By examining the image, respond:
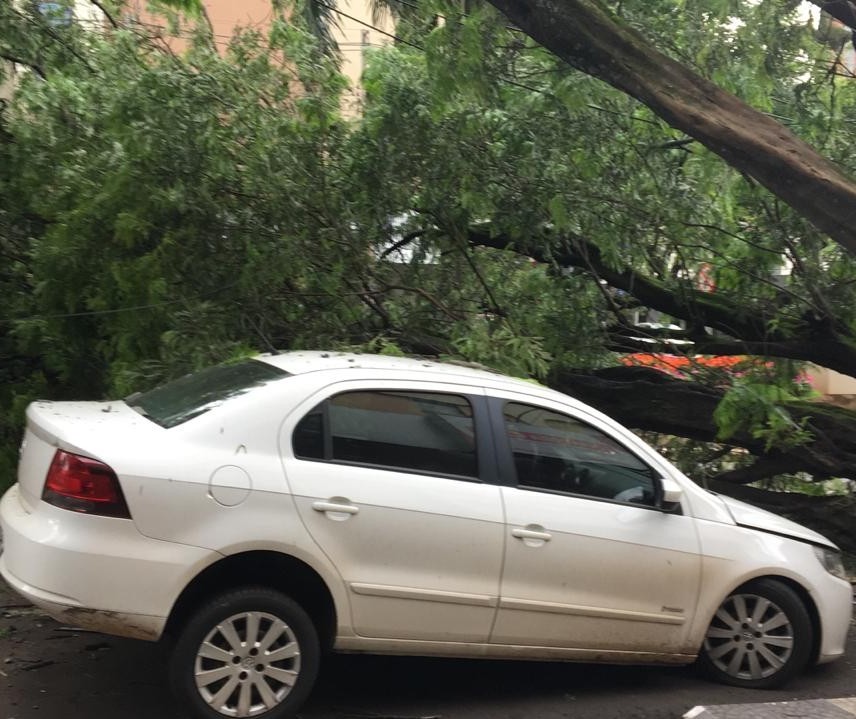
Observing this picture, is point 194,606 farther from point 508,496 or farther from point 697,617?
point 697,617

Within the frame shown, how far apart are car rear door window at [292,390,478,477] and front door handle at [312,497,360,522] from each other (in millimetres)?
212

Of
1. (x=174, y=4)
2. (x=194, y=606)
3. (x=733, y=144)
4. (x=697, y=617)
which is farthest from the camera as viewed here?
(x=174, y=4)

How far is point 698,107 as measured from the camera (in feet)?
18.6

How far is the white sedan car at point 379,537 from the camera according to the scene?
3781 millimetres

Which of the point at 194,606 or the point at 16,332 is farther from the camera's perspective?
the point at 16,332

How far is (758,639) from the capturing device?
16.0 ft

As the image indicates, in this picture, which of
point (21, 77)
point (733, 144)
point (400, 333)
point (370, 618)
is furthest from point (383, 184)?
point (370, 618)

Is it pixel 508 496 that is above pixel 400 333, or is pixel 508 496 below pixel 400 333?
below

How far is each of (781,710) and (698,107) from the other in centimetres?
358

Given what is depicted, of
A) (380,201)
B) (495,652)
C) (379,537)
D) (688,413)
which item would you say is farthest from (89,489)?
(688,413)

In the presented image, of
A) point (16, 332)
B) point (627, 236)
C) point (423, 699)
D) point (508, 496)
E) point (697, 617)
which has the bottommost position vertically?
point (423, 699)

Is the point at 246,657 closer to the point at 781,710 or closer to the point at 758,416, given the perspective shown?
the point at 781,710

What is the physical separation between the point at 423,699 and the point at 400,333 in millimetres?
3225

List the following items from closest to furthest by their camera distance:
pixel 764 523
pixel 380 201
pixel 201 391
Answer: pixel 201 391 → pixel 764 523 → pixel 380 201
